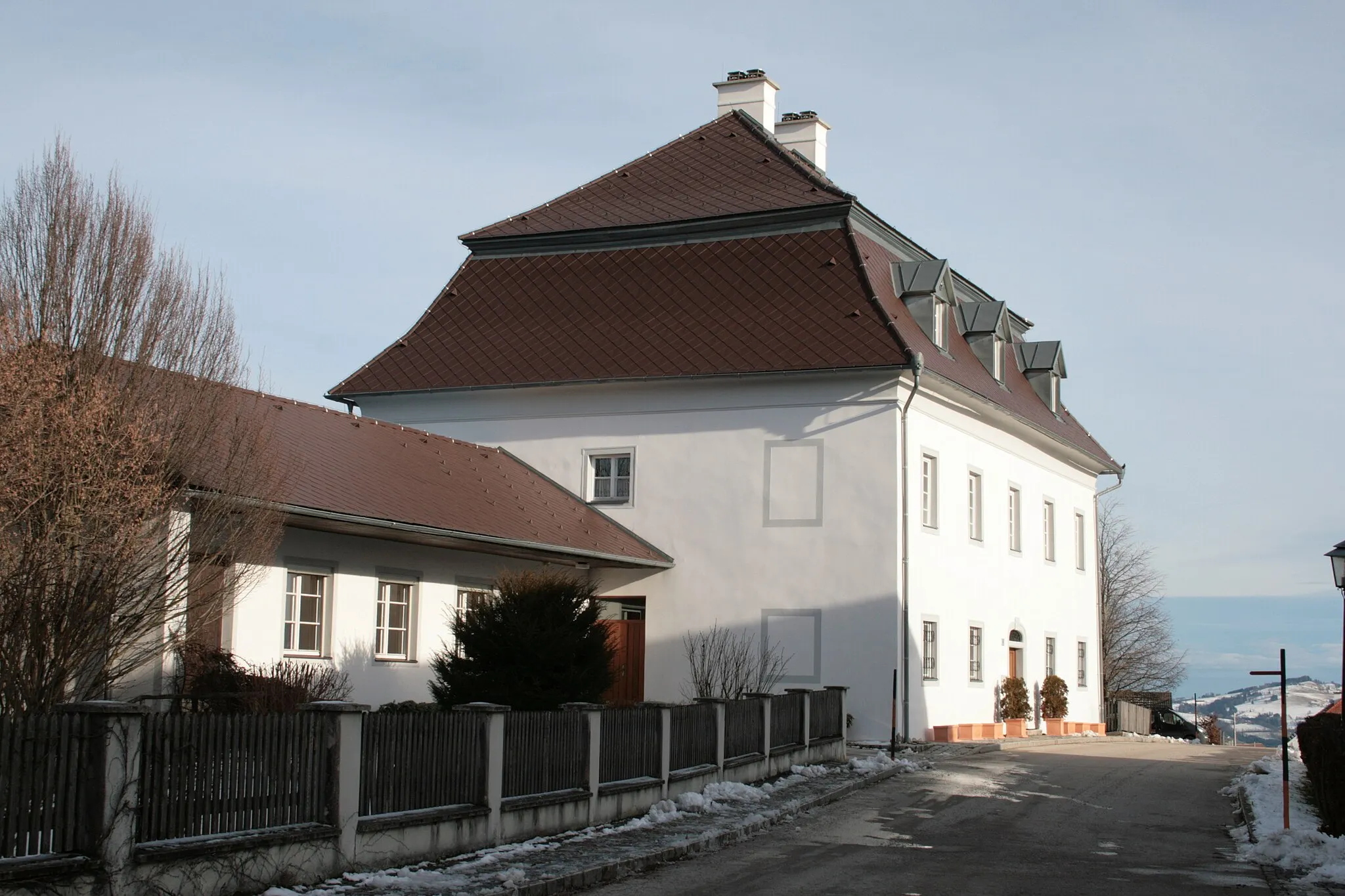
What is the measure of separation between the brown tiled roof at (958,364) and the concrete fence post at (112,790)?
61.6ft

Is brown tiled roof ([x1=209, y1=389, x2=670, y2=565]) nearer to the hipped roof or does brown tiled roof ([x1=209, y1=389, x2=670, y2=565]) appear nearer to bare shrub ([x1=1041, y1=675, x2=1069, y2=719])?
the hipped roof

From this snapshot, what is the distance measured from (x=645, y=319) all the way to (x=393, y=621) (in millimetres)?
9093

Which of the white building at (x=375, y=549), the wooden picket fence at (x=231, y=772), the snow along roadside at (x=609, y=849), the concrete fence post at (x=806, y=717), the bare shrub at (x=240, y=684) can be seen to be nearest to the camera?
the wooden picket fence at (x=231, y=772)

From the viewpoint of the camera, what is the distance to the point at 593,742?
589 inches

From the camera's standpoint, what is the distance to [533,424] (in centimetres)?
2962

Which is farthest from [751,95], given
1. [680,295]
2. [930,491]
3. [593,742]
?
[593,742]

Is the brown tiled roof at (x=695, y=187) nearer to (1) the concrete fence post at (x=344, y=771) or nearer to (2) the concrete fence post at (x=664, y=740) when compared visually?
(2) the concrete fence post at (x=664, y=740)

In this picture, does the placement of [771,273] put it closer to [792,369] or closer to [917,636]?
[792,369]

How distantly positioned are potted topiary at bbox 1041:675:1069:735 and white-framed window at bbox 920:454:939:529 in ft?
24.5

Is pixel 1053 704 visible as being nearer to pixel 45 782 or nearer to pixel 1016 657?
pixel 1016 657

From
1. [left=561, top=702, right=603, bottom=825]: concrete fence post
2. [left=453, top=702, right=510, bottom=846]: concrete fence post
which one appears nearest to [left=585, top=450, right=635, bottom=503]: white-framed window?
[left=561, top=702, right=603, bottom=825]: concrete fence post

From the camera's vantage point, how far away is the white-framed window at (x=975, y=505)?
102 ft

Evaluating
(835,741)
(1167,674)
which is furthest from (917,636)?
(1167,674)

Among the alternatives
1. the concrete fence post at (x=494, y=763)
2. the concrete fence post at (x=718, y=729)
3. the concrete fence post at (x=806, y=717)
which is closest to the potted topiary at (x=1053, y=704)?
the concrete fence post at (x=806, y=717)
